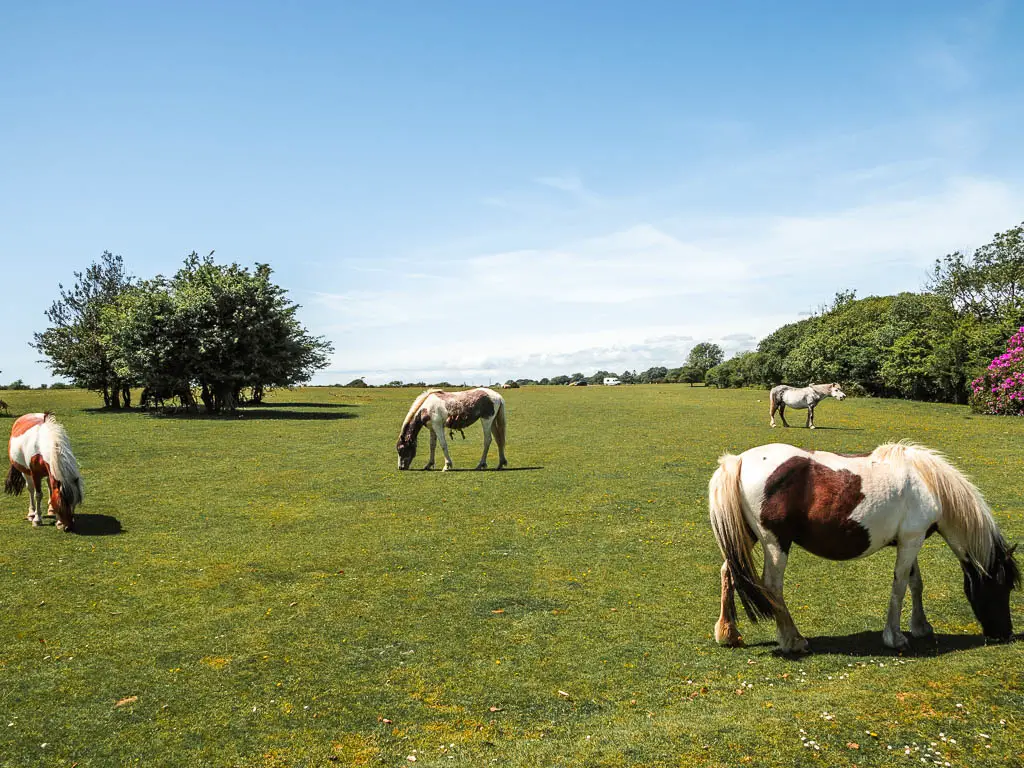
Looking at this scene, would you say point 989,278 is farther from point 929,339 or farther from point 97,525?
point 97,525

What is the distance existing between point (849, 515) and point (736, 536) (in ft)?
3.82

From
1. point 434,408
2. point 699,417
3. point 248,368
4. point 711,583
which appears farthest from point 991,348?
point 248,368

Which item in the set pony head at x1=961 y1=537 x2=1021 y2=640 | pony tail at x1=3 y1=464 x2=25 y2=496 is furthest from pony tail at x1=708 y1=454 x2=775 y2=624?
pony tail at x1=3 y1=464 x2=25 y2=496

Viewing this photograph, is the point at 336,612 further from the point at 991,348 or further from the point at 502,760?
the point at 991,348

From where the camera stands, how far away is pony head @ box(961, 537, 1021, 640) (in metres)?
7.04

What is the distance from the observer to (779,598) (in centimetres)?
703

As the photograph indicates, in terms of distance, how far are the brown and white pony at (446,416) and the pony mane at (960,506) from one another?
47.9 feet

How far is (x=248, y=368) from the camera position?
131ft

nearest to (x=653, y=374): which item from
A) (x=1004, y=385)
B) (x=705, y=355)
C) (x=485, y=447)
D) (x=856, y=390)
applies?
(x=705, y=355)

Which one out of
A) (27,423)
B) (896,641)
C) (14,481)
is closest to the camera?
(896,641)

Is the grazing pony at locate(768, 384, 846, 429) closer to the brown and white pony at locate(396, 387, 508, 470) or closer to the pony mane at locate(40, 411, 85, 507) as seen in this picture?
the brown and white pony at locate(396, 387, 508, 470)

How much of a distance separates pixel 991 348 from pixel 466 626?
4669 cm

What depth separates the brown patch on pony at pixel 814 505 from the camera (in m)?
6.87

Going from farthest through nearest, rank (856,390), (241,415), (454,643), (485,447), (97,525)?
1. (856,390)
2. (241,415)
3. (485,447)
4. (97,525)
5. (454,643)
